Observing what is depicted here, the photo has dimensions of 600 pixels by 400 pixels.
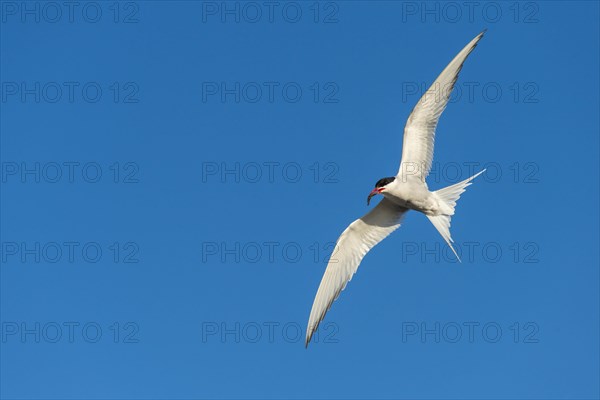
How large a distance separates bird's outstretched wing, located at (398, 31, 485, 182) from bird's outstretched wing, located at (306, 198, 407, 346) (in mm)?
888

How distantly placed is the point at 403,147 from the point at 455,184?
1004mm

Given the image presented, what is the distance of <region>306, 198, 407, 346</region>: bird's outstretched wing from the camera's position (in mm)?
14117

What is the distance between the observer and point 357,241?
14.6m

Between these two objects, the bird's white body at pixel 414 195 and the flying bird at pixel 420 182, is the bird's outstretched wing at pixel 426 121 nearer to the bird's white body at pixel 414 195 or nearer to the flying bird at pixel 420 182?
the flying bird at pixel 420 182

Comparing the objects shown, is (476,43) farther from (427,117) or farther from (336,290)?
(336,290)

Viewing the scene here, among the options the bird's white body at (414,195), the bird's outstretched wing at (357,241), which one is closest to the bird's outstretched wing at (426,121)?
the bird's white body at (414,195)

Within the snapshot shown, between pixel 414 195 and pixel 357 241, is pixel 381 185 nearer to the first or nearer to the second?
pixel 414 195

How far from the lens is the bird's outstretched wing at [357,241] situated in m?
14.1

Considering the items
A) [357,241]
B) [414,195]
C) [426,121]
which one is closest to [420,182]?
[414,195]

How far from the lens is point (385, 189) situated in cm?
1349

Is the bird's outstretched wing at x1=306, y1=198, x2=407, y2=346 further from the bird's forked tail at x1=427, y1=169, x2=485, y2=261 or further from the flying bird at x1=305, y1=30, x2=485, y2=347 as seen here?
the bird's forked tail at x1=427, y1=169, x2=485, y2=261

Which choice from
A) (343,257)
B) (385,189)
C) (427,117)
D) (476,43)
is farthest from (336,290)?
(476,43)

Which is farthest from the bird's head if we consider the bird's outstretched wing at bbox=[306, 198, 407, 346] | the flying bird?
the bird's outstretched wing at bbox=[306, 198, 407, 346]

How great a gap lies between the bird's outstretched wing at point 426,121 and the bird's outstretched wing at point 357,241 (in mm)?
888
